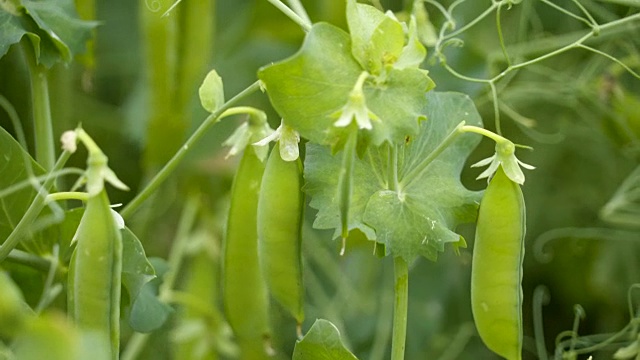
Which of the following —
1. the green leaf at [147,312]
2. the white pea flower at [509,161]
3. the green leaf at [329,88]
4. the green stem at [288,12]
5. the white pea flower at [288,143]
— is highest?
the green stem at [288,12]

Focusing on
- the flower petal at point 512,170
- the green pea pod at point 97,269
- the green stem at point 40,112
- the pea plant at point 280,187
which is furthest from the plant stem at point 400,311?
the green stem at point 40,112

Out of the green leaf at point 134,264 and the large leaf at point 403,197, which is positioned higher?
the large leaf at point 403,197

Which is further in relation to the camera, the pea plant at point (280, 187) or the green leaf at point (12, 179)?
the green leaf at point (12, 179)

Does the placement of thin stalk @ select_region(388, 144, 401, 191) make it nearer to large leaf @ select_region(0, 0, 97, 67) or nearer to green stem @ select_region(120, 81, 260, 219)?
green stem @ select_region(120, 81, 260, 219)

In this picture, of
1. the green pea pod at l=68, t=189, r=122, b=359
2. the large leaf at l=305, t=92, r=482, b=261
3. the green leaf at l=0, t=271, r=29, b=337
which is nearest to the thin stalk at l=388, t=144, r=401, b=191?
the large leaf at l=305, t=92, r=482, b=261

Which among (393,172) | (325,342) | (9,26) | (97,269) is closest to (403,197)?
(393,172)

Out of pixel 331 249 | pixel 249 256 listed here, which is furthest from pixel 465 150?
pixel 331 249

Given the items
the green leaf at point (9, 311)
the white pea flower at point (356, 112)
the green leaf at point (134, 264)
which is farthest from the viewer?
the green leaf at point (134, 264)

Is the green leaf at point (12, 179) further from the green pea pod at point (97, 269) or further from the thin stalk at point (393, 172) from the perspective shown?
the thin stalk at point (393, 172)
